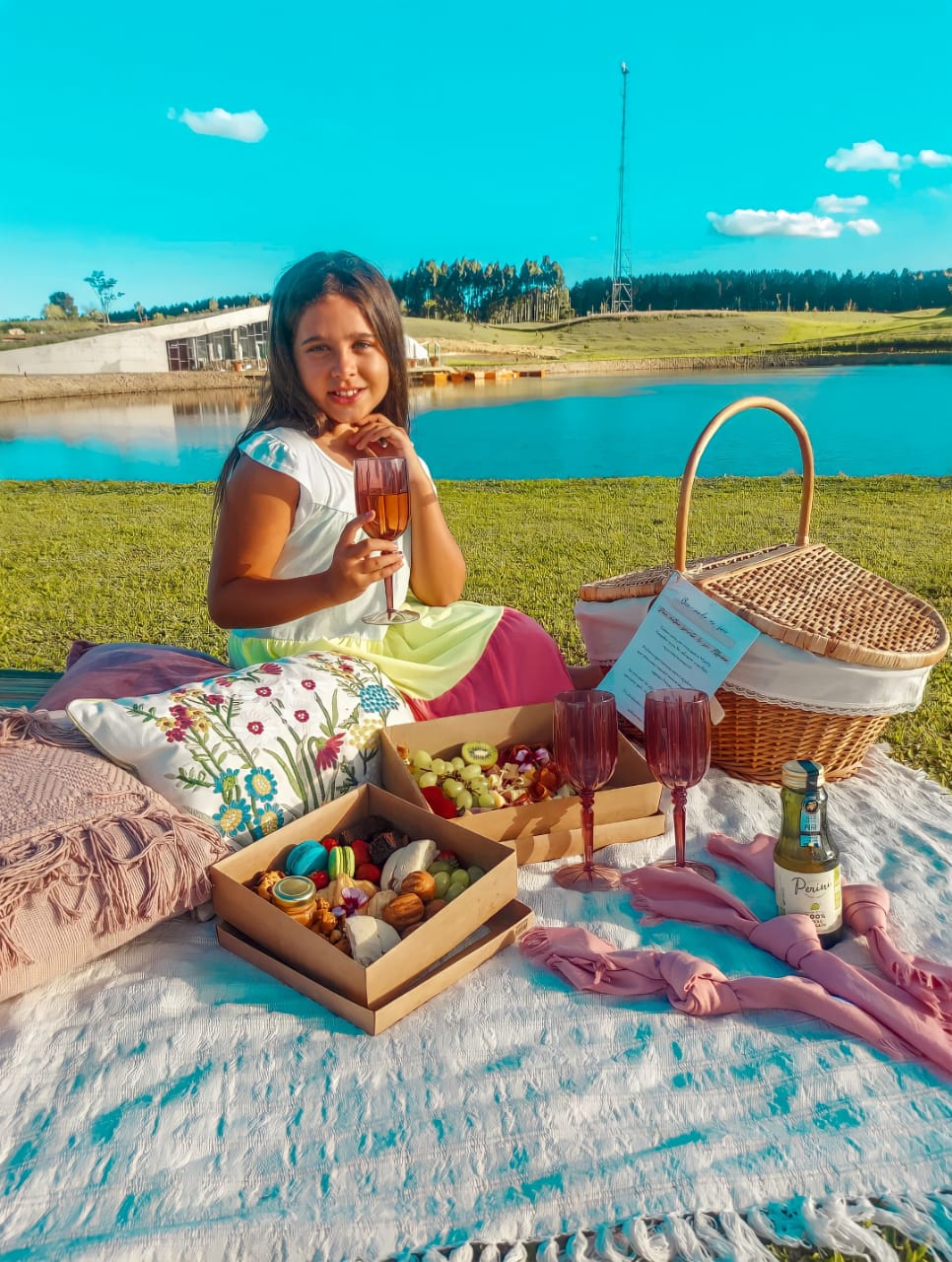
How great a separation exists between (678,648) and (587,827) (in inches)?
35.6

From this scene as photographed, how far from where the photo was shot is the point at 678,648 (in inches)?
120

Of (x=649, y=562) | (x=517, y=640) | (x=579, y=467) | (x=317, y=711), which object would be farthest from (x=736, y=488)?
(x=317, y=711)

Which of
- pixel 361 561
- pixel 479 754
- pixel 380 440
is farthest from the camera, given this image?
pixel 380 440

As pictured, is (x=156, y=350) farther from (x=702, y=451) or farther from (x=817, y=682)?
(x=817, y=682)

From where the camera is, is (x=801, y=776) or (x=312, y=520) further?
(x=312, y=520)

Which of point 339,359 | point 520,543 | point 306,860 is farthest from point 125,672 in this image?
point 520,543

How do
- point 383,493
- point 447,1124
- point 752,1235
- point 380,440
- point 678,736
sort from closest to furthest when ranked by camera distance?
point 752,1235, point 447,1124, point 678,736, point 383,493, point 380,440

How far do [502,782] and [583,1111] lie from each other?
42.9 inches

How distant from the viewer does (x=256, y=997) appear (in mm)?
1986

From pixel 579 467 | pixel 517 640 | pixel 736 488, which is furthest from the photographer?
pixel 579 467

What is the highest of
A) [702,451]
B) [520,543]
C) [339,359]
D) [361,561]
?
[339,359]

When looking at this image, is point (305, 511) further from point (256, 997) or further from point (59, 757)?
point (256, 997)

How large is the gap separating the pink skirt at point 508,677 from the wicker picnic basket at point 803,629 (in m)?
0.45

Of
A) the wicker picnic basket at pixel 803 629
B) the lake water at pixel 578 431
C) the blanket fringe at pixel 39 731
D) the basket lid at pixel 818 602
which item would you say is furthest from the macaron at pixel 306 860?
the lake water at pixel 578 431
